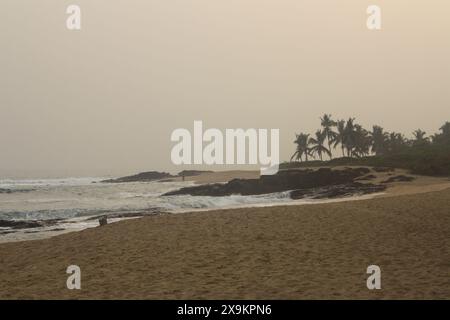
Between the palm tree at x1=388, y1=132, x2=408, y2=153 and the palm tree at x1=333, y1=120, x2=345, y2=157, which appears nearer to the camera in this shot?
the palm tree at x1=333, y1=120, x2=345, y2=157

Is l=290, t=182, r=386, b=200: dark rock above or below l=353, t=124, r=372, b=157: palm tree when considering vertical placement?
below

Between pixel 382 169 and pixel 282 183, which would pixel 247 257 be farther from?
pixel 382 169

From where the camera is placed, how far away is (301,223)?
1642 centimetres

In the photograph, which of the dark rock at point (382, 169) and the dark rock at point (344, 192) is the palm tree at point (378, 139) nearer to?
the dark rock at point (382, 169)

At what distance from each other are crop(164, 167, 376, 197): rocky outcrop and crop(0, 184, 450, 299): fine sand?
103ft

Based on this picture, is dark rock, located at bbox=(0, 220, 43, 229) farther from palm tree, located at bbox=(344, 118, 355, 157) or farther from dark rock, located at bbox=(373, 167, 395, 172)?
palm tree, located at bbox=(344, 118, 355, 157)

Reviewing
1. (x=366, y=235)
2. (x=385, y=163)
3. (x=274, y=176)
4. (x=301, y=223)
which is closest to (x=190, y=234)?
(x=301, y=223)

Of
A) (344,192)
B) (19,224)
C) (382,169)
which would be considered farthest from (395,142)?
(19,224)

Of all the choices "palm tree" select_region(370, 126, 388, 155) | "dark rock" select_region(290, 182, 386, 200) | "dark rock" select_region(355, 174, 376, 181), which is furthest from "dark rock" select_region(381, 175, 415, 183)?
"palm tree" select_region(370, 126, 388, 155)

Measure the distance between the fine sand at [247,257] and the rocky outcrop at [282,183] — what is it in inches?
1237

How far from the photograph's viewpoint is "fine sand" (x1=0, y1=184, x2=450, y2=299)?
900 centimetres

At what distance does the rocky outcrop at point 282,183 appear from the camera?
50.2 m

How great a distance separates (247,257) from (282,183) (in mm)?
41622

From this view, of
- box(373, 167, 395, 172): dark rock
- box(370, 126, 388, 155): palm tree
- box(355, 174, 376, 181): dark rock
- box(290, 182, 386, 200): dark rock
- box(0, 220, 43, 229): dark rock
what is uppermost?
box(370, 126, 388, 155): palm tree
